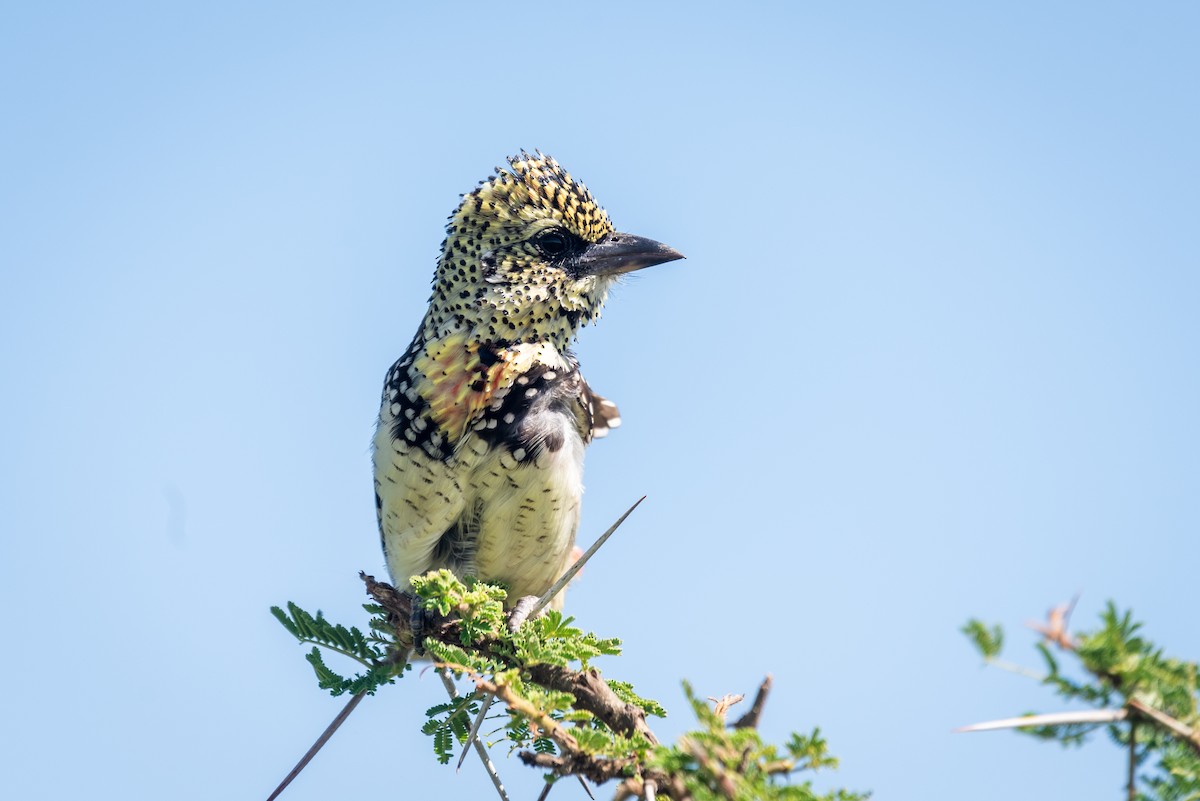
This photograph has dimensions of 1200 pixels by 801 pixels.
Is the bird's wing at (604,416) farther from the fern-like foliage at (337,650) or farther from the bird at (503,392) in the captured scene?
the fern-like foliage at (337,650)

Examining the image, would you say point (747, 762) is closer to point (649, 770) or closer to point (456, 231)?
point (649, 770)

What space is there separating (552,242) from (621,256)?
34 cm

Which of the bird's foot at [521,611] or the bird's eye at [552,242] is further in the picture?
the bird's eye at [552,242]

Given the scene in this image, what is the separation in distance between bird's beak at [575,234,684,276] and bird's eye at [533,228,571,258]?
10 centimetres

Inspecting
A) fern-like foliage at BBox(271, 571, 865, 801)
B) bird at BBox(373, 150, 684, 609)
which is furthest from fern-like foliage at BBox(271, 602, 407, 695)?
bird at BBox(373, 150, 684, 609)

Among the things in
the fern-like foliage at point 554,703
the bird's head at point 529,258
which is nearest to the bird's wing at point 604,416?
the bird's head at point 529,258

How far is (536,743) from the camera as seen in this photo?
117 inches

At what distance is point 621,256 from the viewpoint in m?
5.87

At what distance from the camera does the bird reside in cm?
529

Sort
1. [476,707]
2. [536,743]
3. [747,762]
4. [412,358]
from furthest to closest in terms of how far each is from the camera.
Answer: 1. [412,358]
2. [476,707]
3. [536,743]
4. [747,762]

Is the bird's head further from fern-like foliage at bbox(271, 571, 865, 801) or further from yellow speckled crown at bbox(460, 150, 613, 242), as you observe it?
fern-like foliage at bbox(271, 571, 865, 801)

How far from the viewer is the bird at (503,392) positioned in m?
5.29

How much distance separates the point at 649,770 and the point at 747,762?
42 cm

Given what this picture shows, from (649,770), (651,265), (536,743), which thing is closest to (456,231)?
(651,265)
